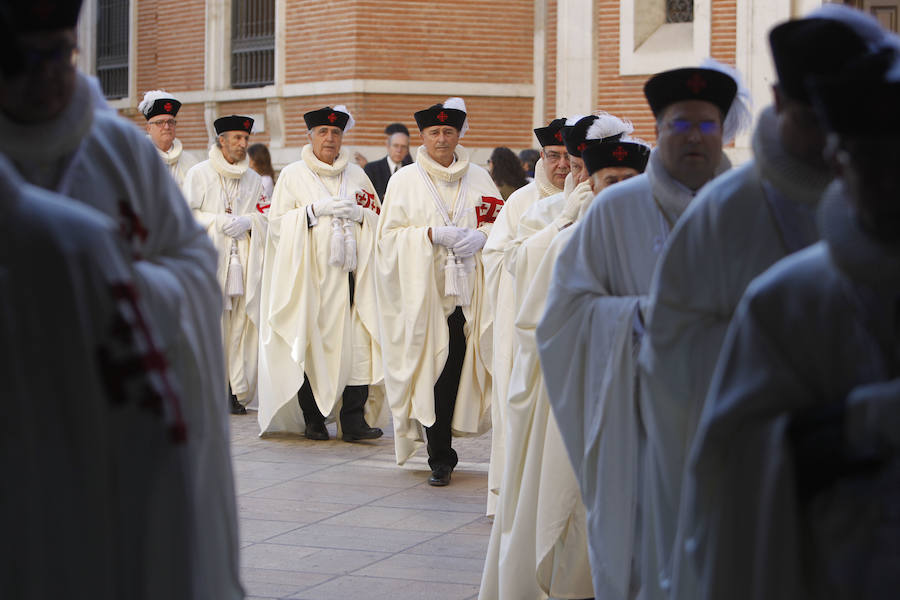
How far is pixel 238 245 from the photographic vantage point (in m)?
12.4

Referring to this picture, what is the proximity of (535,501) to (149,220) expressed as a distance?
2.95 metres

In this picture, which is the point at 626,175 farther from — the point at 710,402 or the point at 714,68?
the point at 710,402

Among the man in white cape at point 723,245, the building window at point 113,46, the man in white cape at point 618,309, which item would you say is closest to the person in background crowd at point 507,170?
the man in white cape at point 618,309

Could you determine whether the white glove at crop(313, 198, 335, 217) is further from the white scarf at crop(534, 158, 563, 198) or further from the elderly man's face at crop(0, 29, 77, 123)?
the elderly man's face at crop(0, 29, 77, 123)

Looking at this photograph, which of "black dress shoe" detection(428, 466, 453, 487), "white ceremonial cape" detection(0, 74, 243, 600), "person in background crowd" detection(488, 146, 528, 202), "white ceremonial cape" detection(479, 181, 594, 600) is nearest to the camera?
"white ceremonial cape" detection(0, 74, 243, 600)

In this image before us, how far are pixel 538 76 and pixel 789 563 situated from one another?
18178 mm

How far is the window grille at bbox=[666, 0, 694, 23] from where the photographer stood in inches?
707

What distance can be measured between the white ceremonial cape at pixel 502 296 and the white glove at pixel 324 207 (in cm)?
279

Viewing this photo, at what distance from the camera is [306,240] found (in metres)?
11.1

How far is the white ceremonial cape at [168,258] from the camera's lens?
3287 mm

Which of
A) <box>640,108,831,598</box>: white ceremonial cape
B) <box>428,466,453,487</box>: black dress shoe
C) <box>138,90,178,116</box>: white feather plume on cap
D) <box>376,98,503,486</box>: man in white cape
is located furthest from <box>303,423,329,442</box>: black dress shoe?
<box>640,108,831,598</box>: white ceremonial cape

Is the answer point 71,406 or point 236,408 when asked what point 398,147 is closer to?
point 236,408

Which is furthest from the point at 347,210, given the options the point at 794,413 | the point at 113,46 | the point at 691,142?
the point at 113,46

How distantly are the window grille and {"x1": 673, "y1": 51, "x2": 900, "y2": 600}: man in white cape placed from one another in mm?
15717
